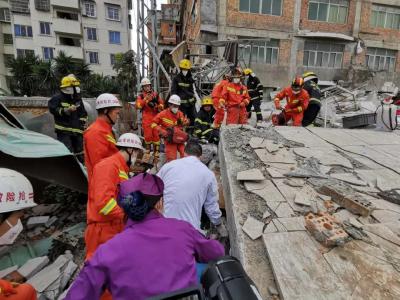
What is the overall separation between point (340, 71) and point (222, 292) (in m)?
20.7

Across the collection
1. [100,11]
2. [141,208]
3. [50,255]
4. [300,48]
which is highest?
[100,11]

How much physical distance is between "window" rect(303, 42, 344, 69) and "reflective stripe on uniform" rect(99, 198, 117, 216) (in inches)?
725

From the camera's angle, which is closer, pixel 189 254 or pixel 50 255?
pixel 189 254

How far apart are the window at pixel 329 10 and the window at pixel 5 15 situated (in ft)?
108

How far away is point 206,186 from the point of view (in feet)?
8.84

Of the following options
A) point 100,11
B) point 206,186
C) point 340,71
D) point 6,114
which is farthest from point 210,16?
point 100,11

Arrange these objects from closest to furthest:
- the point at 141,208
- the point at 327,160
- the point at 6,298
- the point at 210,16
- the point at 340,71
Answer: the point at 6,298, the point at 141,208, the point at 327,160, the point at 210,16, the point at 340,71

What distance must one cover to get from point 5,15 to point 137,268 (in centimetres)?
3989

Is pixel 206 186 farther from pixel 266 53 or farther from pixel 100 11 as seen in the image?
pixel 100 11

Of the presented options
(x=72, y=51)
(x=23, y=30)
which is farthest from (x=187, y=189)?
(x=23, y=30)

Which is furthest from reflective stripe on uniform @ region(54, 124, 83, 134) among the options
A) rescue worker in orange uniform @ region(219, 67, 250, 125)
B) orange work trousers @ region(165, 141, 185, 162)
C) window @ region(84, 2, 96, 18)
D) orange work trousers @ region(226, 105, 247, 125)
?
window @ region(84, 2, 96, 18)

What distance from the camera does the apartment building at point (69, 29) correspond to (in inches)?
1088

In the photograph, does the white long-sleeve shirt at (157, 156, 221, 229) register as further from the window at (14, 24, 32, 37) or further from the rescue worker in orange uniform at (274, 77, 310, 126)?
the window at (14, 24, 32, 37)

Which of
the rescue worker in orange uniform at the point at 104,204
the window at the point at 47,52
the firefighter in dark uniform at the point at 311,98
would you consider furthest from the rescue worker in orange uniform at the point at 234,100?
the window at the point at 47,52
